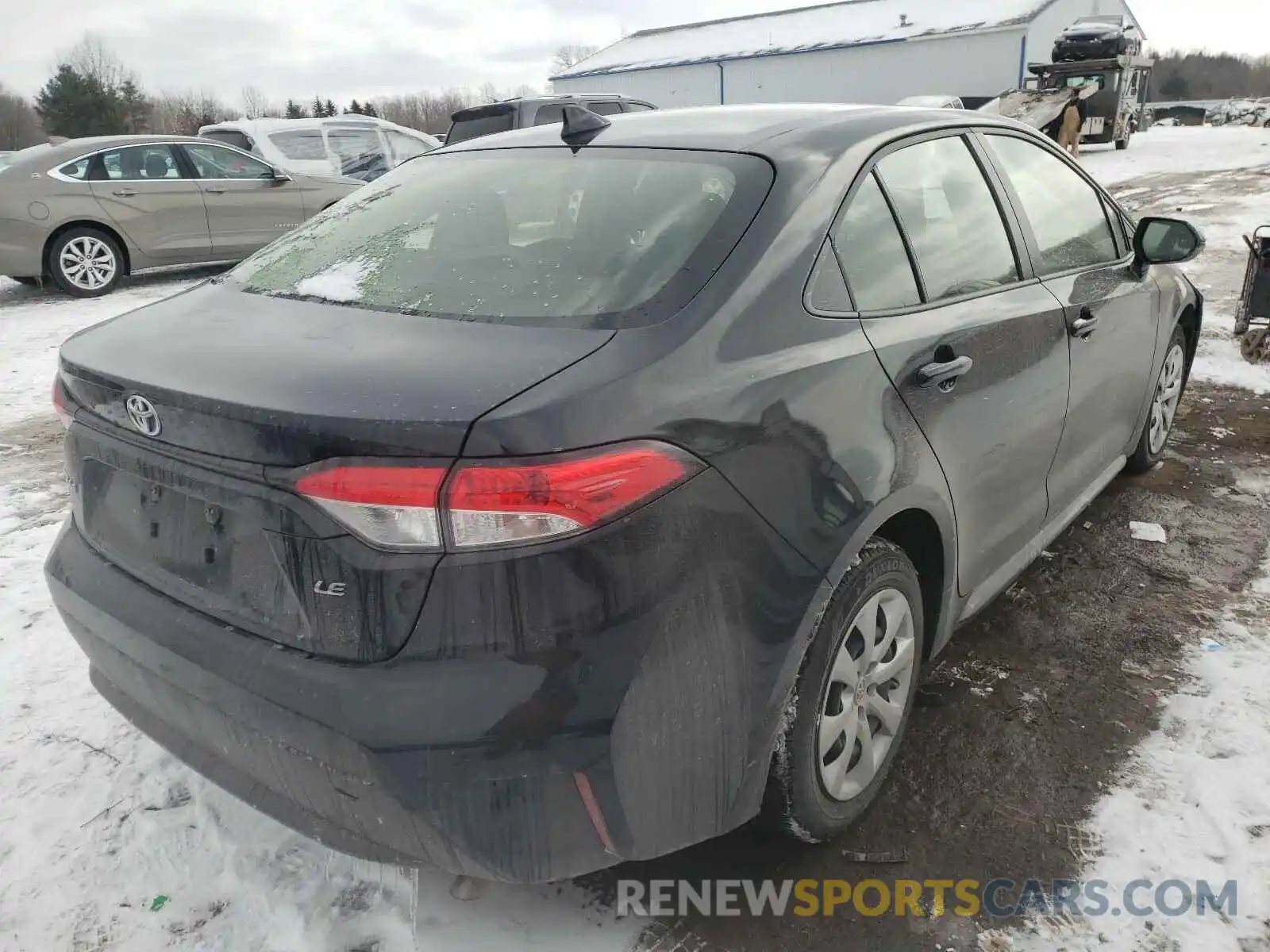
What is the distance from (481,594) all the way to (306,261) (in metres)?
1.30

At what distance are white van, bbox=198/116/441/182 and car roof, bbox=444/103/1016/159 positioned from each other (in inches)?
374

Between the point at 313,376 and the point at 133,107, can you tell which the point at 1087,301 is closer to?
the point at 313,376

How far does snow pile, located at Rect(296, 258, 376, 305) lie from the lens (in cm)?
212

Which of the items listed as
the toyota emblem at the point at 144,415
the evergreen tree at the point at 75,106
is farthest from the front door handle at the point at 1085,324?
the evergreen tree at the point at 75,106

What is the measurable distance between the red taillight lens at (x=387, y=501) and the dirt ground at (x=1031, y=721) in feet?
3.57

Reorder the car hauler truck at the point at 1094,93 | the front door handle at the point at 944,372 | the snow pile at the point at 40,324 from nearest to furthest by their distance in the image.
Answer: the front door handle at the point at 944,372, the snow pile at the point at 40,324, the car hauler truck at the point at 1094,93

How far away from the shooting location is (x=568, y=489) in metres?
1.52

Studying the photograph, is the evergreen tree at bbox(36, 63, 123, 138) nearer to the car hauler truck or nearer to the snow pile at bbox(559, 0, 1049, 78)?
the snow pile at bbox(559, 0, 1049, 78)

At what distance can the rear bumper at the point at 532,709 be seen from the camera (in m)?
1.54

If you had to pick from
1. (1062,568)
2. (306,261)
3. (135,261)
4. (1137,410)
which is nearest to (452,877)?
(306,261)

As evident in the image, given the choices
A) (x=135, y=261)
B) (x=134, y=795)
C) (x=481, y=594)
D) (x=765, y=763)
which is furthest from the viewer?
(x=135, y=261)

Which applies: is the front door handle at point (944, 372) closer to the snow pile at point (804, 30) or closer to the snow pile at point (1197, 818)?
the snow pile at point (1197, 818)

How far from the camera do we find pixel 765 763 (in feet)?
6.16

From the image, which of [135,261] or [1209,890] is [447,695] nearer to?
[1209,890]
